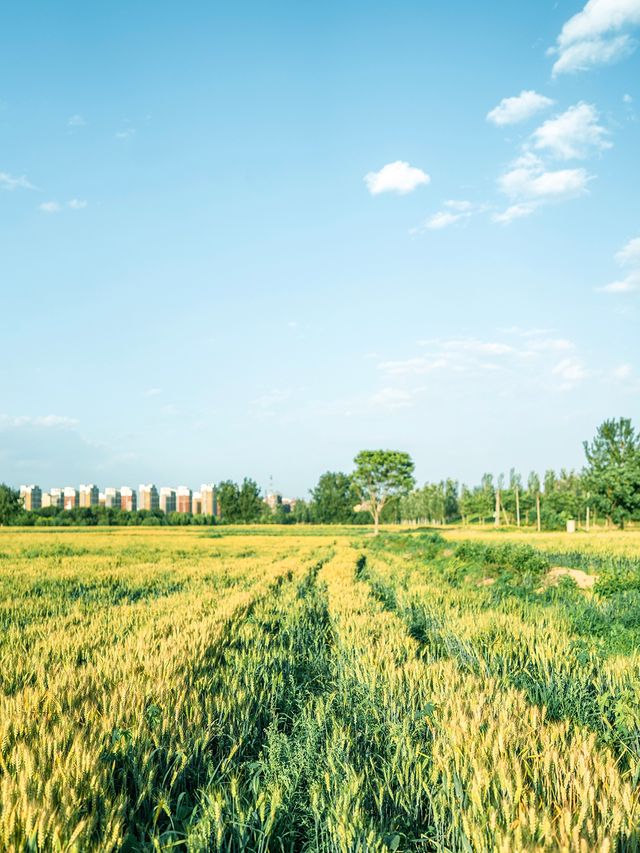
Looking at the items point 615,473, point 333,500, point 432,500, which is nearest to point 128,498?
point 333,500

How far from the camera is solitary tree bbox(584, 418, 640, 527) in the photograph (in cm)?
4938

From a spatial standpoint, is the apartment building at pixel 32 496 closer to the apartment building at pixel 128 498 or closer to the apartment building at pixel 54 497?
the apartment building at pixel 54 497

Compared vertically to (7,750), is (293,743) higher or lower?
lower

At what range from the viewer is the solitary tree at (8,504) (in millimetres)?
79875

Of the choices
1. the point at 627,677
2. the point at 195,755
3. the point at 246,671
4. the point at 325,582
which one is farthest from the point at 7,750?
the point at 325,582

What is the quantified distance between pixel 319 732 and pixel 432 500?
95.4 meters

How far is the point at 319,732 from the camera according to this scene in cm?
353

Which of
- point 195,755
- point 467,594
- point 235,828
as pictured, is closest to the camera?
point 235,828

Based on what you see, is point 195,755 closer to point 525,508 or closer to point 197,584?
point 197,584

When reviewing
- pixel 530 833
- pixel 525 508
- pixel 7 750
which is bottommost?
pixel 525 508

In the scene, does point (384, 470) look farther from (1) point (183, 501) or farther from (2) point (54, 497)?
(2) point (54, 497)

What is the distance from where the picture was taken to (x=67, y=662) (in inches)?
193

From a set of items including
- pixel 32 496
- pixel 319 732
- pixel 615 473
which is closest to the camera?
pixel 319 732

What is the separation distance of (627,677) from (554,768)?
2728 mm
